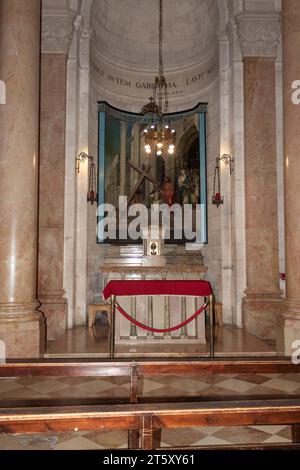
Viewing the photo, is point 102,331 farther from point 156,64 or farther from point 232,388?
point 156,64

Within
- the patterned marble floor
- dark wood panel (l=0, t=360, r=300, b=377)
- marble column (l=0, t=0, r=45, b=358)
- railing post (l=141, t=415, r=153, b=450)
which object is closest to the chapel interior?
marble column (l=0, t=0, r=45, b=358)

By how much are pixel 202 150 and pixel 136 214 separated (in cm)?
265

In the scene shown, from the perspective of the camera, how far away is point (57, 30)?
352 inches

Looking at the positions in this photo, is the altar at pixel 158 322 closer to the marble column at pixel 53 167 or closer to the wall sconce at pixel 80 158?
the marble column at pixel 53 167

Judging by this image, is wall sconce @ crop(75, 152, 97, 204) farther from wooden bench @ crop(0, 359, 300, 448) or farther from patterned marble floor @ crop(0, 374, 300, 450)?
wooden bench @ crop(0, 359, 300, 448)

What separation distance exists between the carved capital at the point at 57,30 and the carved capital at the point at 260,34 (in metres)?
4.04

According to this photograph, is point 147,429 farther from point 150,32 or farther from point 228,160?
point 150,32

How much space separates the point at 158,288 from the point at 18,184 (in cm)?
286

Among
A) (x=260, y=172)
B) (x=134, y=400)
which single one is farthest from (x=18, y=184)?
(x=260, y=172)

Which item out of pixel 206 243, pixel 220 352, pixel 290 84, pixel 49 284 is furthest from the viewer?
pixel 206 243

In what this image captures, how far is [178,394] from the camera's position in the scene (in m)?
4.79

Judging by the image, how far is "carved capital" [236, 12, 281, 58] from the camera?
29.9 ft

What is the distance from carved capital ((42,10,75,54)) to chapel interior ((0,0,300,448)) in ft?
0.11

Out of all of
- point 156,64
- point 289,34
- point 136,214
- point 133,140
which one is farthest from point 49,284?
point 156,64
